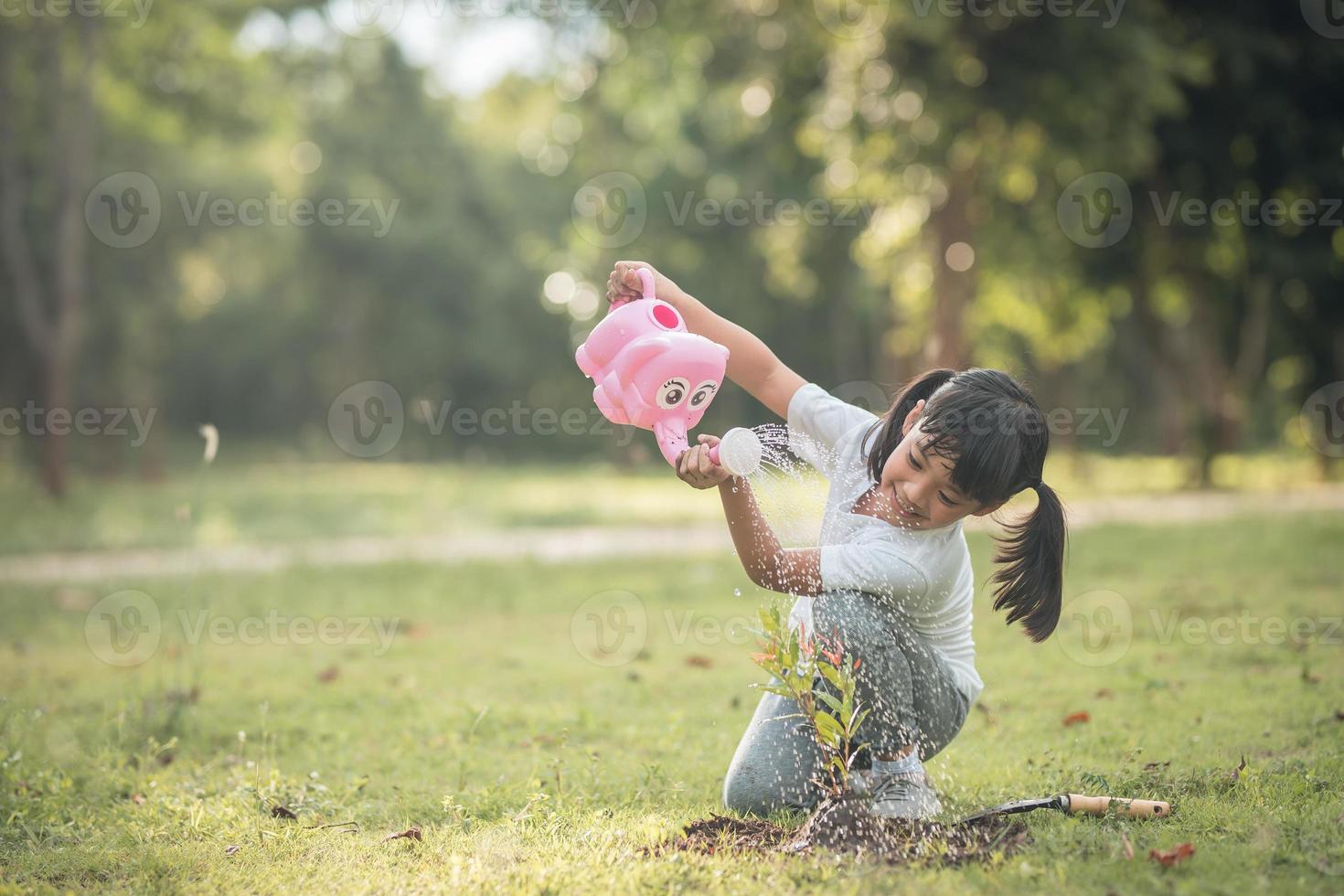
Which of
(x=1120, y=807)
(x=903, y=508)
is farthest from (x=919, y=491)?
(x=1120, y=807)

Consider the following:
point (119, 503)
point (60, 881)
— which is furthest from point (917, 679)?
point (119, 503)

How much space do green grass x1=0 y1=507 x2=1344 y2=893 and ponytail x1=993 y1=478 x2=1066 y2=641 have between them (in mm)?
648

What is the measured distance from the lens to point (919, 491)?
3.34 meters

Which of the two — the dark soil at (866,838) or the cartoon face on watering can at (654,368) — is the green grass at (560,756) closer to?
the dark soil at (866,838)

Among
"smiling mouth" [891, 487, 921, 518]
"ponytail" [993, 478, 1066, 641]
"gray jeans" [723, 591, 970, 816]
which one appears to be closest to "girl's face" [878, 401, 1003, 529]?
"smiling mouth" [891, 487, 921, 518]

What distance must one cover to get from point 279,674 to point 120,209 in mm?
20367

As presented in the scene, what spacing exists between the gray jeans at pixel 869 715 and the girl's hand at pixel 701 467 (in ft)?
1.75

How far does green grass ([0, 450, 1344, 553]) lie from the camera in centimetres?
1422

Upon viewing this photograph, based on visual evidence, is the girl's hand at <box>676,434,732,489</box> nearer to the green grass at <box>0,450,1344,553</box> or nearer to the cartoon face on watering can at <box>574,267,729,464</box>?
the cartoon face on watering can at <box>574,267,729,464</box>

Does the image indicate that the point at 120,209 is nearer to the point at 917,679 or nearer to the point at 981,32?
the point at 981,32

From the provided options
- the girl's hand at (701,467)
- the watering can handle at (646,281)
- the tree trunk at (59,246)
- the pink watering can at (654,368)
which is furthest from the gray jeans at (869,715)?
the tree trunk at (59,246)

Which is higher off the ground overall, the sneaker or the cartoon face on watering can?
the cartoon face on watering can

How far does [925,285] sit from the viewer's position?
17547 mm

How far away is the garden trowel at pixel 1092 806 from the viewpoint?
11.6 ft
